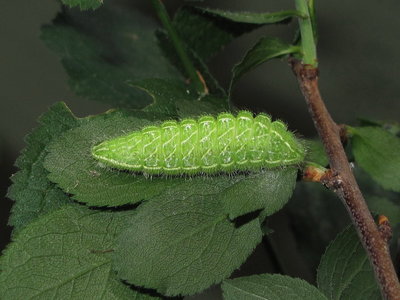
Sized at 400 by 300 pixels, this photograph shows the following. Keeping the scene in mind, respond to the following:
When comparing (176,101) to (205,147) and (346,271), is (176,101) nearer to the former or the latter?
(205,147)

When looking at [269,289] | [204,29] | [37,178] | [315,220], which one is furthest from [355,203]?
[315,220]

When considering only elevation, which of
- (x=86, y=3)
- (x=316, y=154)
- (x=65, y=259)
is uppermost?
(x=86, y=3)

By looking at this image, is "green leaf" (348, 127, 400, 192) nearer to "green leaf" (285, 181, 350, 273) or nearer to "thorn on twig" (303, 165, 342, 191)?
"thorn on twig" (303, 165, 342, 191)

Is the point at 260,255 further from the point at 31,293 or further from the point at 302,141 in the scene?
the point at 31,293

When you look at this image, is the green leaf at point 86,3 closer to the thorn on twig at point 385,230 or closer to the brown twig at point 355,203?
the brown twig at point 355,203

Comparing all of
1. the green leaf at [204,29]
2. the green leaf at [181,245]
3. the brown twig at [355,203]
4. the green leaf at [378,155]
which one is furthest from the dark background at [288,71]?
the green leaf at [181,245]

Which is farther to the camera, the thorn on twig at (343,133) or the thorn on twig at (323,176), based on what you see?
the thorn on twig at (343,133)
